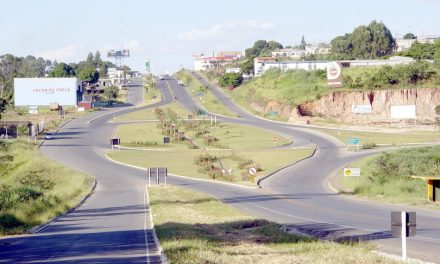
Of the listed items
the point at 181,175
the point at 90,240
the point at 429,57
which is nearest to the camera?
the point at 90,240

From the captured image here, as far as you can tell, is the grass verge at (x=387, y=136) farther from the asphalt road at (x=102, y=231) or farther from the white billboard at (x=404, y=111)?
the asphalt road at (x=102, y=231)

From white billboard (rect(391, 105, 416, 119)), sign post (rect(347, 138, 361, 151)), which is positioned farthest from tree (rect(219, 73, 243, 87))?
sign post (rect(347, 138, 361, 151))

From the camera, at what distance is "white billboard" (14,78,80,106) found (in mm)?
148750

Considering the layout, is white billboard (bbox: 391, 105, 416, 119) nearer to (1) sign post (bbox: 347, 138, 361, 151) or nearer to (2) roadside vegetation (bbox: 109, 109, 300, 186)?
(2) roadside vegetation (bbox: 109, 109, 300, 186)

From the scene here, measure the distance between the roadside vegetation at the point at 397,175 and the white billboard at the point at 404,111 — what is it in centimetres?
2872

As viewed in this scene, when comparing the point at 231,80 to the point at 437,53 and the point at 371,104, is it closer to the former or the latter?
the point at 437,53

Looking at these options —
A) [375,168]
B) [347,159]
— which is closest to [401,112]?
[347,159]

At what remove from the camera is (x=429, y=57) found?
467 ft

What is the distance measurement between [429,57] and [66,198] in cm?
11055

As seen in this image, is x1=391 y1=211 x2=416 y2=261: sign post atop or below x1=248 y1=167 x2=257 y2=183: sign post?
atop

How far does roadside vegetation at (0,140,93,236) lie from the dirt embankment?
152 feet

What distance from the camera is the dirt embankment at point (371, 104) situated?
10859cm

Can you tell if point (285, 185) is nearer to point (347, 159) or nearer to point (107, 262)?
point (347, 159)

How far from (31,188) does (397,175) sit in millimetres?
25525
